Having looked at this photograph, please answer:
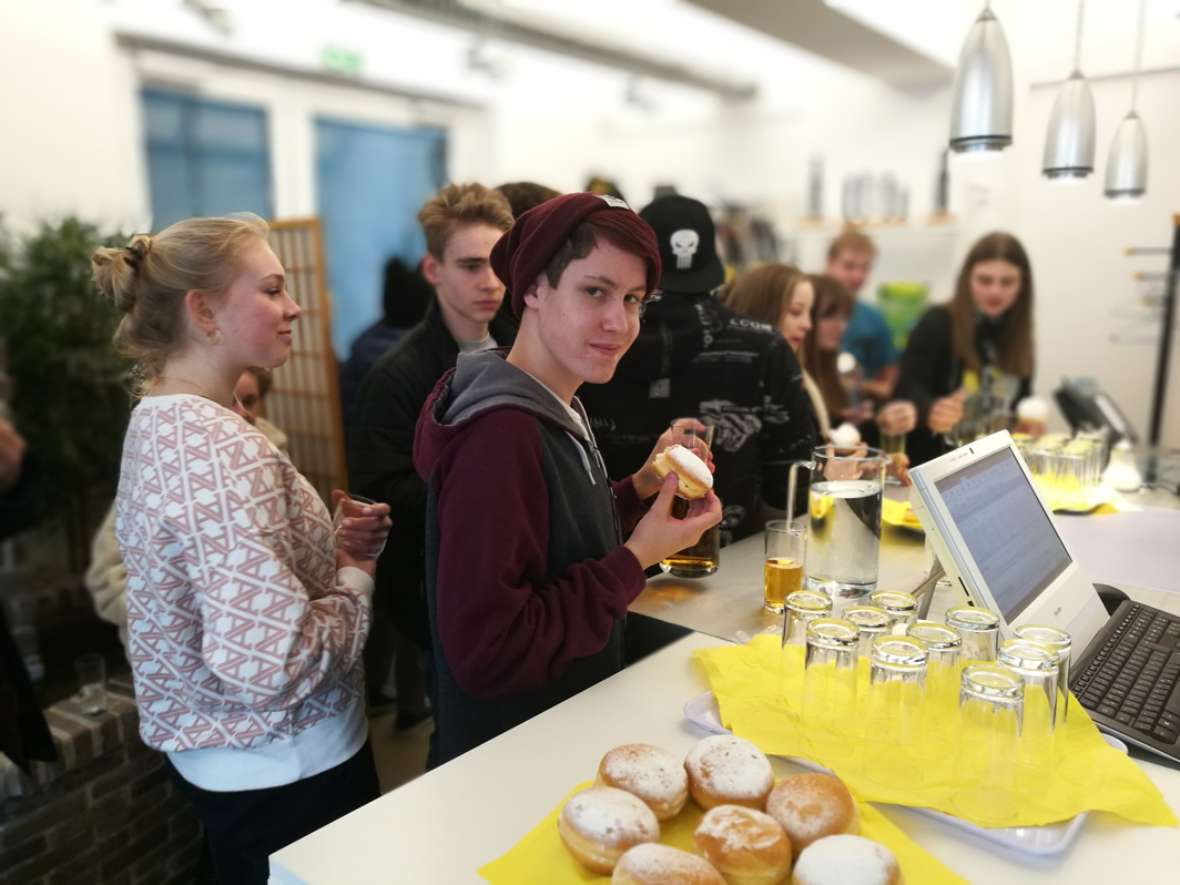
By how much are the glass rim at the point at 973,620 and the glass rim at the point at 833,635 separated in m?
0.14

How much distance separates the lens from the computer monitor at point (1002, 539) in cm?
119

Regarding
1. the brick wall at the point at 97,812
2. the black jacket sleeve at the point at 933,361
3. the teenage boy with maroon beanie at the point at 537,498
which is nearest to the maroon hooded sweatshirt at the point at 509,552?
the teenage boy with maroon beanie at the point at 537,498

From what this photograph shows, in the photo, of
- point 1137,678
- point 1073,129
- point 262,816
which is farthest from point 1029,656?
point 1073,129

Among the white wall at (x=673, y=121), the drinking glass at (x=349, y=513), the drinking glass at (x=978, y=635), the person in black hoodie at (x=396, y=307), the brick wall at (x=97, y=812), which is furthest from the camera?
the white wall at (x=673, y=121)

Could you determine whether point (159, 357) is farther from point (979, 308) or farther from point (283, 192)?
point (283, 192)

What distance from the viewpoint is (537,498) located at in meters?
1.18

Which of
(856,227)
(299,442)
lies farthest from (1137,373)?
(299,442)

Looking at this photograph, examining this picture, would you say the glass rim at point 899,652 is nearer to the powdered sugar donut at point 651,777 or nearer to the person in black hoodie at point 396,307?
the powdered sugar donut at point 651,777

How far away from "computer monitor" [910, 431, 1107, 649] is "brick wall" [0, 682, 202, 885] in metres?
1.71

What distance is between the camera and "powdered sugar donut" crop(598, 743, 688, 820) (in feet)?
2.91

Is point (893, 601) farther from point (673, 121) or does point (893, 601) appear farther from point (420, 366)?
point (673, 121)

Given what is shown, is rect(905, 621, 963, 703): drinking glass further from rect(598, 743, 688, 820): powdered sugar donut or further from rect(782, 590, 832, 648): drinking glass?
rect(598, 743, 688, 820): powdered sugar donut

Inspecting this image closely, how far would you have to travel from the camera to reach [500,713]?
50.8 inches

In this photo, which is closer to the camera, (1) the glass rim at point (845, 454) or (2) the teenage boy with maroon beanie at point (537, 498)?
(2) the teenage boy with maroon beanie at point (537, 498)
